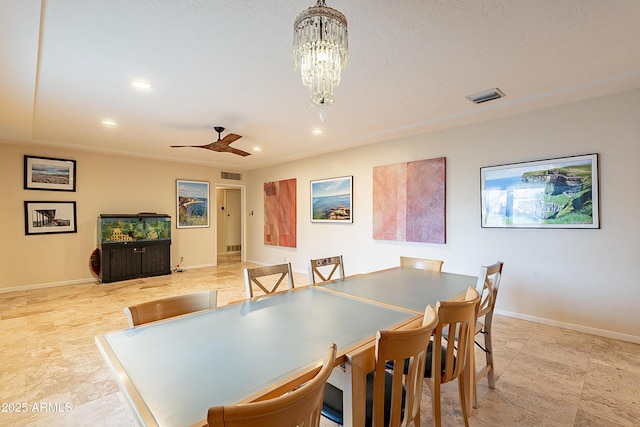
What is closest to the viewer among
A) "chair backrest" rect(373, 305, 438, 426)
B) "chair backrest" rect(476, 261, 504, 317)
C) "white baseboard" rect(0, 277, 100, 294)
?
"chair backrest" rect(373, 305, 438, 426)

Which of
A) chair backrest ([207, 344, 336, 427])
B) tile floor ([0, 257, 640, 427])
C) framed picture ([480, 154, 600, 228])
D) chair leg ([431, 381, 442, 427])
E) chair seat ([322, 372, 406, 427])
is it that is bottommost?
tile floor ([0, 257, 640, 427])

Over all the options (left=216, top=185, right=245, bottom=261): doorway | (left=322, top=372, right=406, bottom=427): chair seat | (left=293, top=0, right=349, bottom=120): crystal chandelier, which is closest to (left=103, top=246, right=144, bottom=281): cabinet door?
(left=216, top=185, right=245, bottom=261): doorway

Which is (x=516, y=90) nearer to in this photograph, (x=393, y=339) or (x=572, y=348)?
(x=572, y=348)

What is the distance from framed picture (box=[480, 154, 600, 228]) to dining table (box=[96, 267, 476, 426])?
85.4 inches

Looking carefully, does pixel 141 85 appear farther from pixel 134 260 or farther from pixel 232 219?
pixel 232 219

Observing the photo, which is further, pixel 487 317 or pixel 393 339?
pixel 487 317

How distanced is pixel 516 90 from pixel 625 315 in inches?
98.1

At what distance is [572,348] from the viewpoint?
2777mm

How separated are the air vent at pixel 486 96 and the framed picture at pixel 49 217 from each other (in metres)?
6.69

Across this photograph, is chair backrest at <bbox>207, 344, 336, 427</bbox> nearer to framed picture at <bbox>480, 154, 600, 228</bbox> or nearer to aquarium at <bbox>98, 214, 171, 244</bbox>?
framed picture at <bbox>480, 154, 600, 228</bbox>

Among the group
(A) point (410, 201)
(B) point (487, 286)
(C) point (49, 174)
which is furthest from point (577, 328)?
(C) point (49, 174)

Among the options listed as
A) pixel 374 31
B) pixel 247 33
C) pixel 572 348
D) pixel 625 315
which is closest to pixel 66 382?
pixel 247 33

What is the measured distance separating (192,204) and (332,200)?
348 centimetres

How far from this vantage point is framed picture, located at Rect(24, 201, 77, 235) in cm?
504
